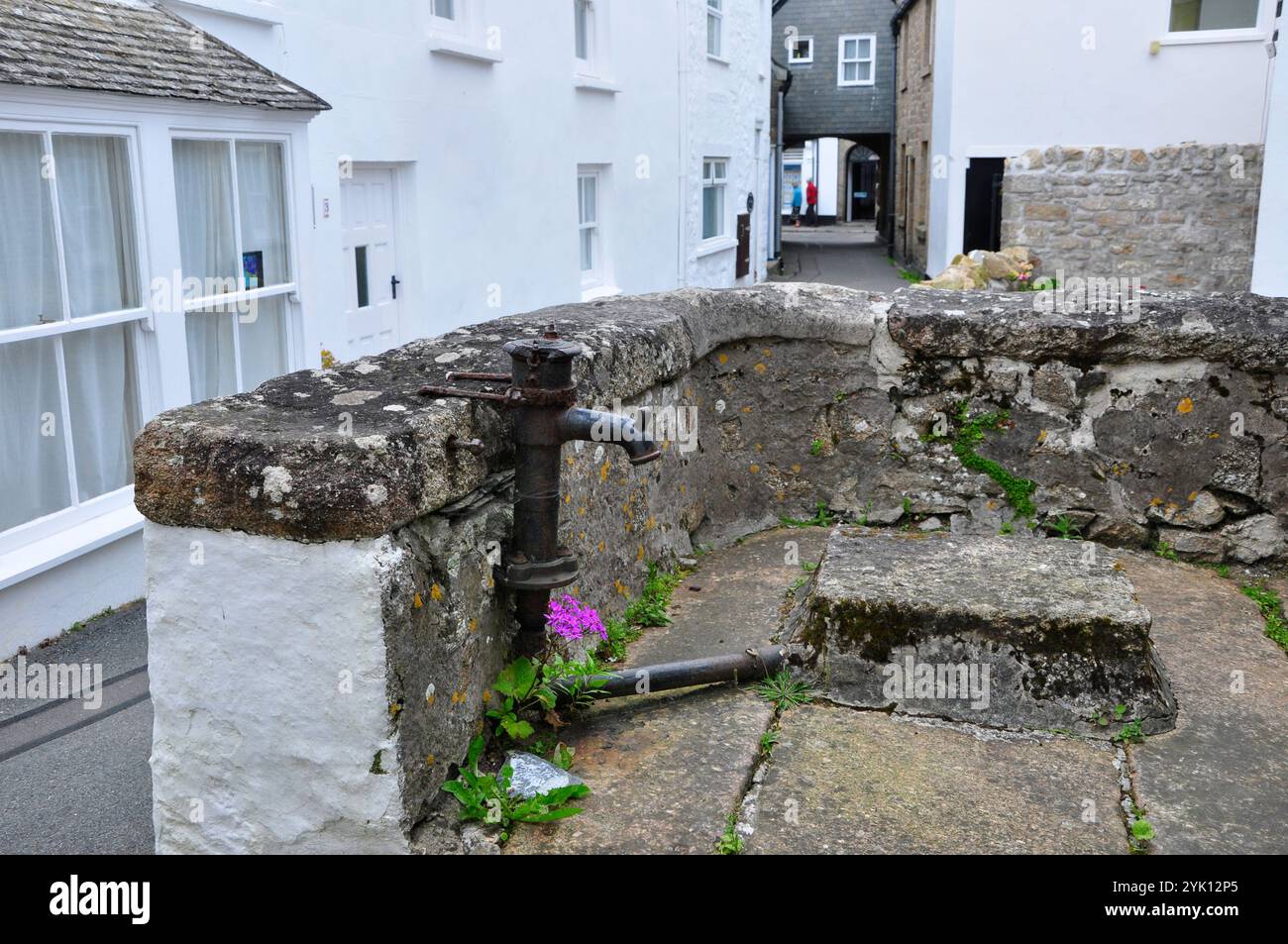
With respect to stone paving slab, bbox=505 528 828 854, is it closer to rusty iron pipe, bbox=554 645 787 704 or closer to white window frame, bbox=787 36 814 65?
rusty iron pipe, bbox=554 645 787 704

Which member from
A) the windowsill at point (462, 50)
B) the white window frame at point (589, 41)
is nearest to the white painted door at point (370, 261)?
the windowsill at point (462, 50)

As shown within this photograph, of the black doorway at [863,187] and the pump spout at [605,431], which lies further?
Answer: the black doorway at [863,187]

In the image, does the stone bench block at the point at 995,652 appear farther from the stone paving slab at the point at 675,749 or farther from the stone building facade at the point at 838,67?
the stone building facade at the point at 838,67

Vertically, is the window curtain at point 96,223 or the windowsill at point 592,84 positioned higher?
the windowsill at point 592,84

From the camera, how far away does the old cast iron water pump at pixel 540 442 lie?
2.56 metres

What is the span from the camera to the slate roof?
4.93 meters

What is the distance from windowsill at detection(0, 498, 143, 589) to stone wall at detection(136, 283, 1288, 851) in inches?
106

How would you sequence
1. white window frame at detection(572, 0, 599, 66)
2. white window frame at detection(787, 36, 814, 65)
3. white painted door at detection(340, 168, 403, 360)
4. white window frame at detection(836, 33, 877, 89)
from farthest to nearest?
white window frame at detection(787, 36, 814, 65)
white window frame at detection(836, 33, 877, 89)
white window frame at detection(572, 0, 599, 66)
white painted door at detection(340, 168, 403, 360)

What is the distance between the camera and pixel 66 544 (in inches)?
204

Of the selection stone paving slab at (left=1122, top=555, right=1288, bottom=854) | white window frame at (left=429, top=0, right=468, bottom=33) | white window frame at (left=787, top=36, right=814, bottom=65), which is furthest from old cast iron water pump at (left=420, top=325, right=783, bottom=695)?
white window frame at (left=787, top=36, right=814, bottom=65)

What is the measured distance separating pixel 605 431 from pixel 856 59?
1269 inches

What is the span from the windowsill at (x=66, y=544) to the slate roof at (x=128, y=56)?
191 cm

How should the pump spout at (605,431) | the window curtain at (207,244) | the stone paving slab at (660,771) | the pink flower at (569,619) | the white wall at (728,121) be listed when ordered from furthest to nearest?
the white wall at (728,121) < the window curtain at (207,244) < the pink flower at (569,619) < the pump spout at (605,431) < the stone paving slab at (660,771)
